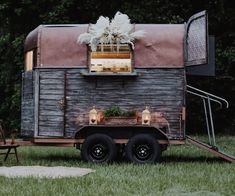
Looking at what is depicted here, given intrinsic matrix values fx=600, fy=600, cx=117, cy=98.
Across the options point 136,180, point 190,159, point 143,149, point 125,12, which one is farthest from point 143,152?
point 125,12

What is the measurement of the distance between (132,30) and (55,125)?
102 inches

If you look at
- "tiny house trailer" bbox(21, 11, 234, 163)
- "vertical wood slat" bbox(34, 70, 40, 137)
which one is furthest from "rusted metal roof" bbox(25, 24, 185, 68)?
"vertical wood slat" bbox(34, 70, 40, 137)

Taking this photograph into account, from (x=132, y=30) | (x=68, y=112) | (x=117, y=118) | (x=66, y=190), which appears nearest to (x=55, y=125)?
(x=68, y=112)

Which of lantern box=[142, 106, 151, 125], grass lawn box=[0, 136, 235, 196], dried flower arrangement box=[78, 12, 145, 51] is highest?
dried flower arrangement box=[78, 12, 145, 51]

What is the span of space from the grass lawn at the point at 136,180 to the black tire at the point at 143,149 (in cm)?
30

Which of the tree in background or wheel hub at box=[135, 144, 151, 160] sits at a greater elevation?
the tree in background

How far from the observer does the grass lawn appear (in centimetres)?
832

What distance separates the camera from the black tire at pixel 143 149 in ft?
40.7

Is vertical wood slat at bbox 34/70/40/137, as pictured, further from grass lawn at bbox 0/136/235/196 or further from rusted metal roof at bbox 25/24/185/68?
Result: grass lawn at bbox 0/136/235/196

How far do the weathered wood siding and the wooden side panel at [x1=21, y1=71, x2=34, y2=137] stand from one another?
10.8 inches

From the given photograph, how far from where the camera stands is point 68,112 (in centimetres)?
1270

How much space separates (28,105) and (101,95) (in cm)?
172

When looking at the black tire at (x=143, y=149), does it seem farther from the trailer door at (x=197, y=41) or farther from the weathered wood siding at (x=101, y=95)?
the trailer door at (x=197, y=41)

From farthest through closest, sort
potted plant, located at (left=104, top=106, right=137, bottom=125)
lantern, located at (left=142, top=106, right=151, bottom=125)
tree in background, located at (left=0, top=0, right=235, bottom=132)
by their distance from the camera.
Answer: tree in background, located at (left=0, top=0, right=235, bottom=132) < potted plant, located at (left=104, top=106, right=137, bottom=125) < lantern, located at (left=142, top=106, right=151, bottom=125)
